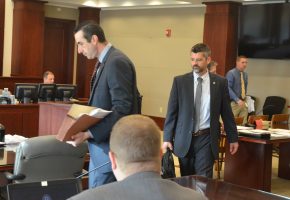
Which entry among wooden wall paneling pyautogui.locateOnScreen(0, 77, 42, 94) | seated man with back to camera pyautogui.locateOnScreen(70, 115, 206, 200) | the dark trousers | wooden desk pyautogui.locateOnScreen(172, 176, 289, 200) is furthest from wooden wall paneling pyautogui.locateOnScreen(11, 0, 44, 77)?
seated man with back to camera pyautogui.locateOnScreen(70, 115, 206, 200)

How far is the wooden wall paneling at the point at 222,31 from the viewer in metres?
10.0

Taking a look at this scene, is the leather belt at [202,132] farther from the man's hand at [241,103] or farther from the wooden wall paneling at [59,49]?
the wooden wall paneling at [59,49]

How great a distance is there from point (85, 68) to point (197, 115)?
30.6ft

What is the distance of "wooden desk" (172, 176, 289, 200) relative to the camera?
2736 millimetres

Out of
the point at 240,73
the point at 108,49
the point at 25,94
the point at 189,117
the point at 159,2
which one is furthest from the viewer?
the point at 159,2

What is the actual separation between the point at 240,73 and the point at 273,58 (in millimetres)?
1151

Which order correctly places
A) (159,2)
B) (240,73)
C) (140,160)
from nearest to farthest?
(140,160) → (240,73) → (159,2)

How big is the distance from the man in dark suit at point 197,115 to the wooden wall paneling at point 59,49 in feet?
30.2

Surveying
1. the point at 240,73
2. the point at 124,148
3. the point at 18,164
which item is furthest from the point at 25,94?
the point at 124,148

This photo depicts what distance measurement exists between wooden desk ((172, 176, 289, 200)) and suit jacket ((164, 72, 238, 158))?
3.87ft

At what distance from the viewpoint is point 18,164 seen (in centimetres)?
325

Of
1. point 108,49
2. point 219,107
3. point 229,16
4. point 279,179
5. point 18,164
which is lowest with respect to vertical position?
point 279,179

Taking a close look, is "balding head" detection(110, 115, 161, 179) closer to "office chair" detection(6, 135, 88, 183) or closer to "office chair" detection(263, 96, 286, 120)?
"office chair" detection(6, 135, 88, 183)

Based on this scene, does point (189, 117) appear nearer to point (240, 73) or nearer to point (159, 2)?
point (240, 73)
